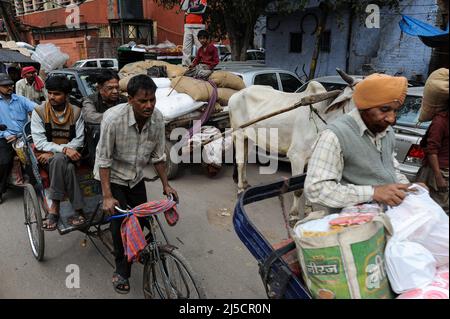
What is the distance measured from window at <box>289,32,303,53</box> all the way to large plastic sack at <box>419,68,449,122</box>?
38.6ft

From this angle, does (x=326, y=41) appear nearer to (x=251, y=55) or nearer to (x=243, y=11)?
(x=243, y=11)

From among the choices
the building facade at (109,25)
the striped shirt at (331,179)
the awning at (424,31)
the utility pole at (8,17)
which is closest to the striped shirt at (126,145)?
the striped shirt at (331,179)

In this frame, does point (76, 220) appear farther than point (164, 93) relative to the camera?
No

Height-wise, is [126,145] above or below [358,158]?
below

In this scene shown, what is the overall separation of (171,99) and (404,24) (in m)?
6.07

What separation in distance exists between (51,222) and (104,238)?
0.49 m

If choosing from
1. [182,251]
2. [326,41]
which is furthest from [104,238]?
[326,41]

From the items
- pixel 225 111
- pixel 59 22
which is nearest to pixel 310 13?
pixel 225 111

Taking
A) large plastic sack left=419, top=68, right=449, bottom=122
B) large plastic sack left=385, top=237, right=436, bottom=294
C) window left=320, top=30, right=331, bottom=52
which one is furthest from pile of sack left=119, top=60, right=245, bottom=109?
window left=320, top=30, right=331, bottom=52

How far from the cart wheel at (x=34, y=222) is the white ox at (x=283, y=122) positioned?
106 inches

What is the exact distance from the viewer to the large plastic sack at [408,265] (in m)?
1.39

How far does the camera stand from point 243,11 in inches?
410

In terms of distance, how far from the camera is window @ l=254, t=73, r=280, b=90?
752cm

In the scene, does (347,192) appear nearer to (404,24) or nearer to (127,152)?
(127,152)
